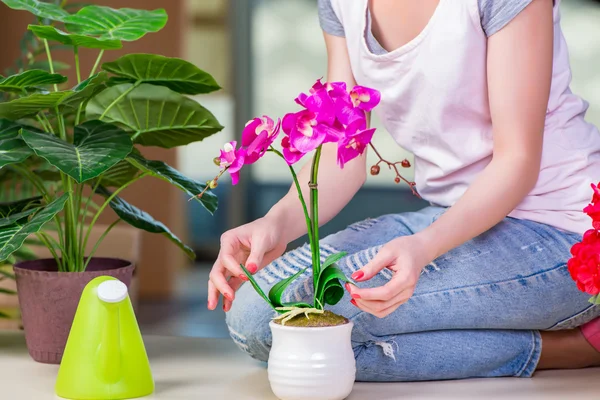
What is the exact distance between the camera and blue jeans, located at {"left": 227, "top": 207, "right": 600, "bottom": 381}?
54.7 inches

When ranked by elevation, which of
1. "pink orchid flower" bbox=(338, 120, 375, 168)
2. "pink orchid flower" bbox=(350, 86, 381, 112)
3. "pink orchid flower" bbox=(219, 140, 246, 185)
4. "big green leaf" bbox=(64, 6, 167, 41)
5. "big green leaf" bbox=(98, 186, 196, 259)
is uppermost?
"big green leaf" bbox=(64, 6, 167, 41)

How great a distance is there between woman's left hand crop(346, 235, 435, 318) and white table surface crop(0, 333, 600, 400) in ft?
0.77

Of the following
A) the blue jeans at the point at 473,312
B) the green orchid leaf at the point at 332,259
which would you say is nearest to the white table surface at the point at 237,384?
the blue jeans at the point at 473,312

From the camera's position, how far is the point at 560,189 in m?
1.47

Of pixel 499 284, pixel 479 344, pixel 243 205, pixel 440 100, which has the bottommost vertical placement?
pixel 243 205

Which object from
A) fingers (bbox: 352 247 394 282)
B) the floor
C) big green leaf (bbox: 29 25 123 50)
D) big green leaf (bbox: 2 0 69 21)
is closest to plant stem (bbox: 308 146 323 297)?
fingers (bbox: 352 247 394 282)

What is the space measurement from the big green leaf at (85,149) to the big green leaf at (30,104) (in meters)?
0.06

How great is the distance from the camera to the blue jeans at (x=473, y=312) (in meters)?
1.39

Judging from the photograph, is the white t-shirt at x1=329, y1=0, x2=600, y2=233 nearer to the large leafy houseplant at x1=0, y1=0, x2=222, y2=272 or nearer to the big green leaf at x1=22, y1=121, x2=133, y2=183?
the large leafy houseplant at x1=0, y1=0, x2=222, y2=272

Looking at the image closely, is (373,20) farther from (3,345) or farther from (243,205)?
(243,205)

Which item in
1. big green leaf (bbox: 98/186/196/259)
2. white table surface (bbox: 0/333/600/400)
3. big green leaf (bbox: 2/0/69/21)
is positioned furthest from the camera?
big green leaf (bbox: 98/186/196/259)

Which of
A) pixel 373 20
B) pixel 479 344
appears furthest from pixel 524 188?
pixel 373 20

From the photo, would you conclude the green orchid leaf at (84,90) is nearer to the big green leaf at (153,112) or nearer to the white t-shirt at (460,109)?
the big green leaf at (153,112)

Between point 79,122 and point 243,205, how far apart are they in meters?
3.18
